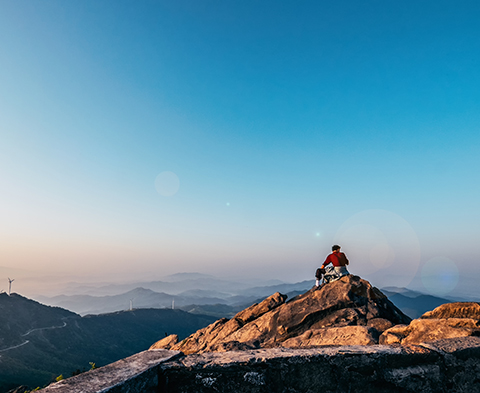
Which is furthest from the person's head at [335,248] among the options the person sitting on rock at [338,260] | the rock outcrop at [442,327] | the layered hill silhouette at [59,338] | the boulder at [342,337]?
the layered hill silhouette at [59,338]

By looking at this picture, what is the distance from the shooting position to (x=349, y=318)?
13.0 m

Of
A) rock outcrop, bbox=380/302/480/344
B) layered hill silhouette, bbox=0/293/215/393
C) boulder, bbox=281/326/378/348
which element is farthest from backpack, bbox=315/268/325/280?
layered hill silhouette, bbox=0/293/215/393

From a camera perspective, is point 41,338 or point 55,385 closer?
point 55,385

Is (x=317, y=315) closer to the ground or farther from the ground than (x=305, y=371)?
closer to the ground

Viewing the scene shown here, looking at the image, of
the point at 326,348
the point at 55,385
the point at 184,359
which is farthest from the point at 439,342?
the point at 55,385

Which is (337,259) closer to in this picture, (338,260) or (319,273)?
(338,260)

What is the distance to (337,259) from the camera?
15.6 metres

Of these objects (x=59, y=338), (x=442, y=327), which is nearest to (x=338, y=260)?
(x=442, y=327)

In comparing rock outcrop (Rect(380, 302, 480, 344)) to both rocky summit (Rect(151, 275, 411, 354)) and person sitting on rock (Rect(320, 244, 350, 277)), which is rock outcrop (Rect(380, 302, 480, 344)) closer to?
rocky summit (Rect(151, 275, 411, 354))

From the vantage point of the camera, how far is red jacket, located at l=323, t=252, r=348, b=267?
15625 mm

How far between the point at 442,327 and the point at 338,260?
33.7 ft

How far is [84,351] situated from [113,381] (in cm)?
13572

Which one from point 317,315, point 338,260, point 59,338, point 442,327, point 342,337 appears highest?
point 338,260

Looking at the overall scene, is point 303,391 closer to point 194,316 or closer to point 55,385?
point 55,385
